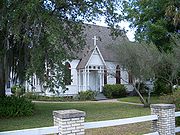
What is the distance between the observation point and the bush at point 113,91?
100ft

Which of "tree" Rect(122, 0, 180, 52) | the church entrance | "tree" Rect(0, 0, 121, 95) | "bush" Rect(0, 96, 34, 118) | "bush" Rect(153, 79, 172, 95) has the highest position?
"tree" Rect(122, 0, 180, 52)

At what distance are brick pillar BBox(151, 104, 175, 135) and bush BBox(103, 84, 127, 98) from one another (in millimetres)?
22269

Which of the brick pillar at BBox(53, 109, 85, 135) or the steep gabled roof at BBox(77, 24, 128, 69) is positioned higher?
the steep gabled roof at BBox(77, 24, 128, 69)

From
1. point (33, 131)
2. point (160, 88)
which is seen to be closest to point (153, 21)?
point (160, 88)

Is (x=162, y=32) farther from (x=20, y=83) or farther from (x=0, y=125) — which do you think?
(x=0, y=125)

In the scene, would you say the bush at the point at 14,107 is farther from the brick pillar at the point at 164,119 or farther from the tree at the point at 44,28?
the brick pillar at the point at 164,119

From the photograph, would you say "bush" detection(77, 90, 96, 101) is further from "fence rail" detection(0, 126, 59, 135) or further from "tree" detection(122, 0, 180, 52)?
"fence rail" detection(0, 126, 59, 135)

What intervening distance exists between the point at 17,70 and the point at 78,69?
14.6 metres

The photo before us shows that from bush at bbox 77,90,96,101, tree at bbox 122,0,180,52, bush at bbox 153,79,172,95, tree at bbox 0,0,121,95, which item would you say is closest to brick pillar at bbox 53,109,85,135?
tree at bbox 0,0,121,95

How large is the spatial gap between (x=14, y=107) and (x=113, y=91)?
54.1 feet

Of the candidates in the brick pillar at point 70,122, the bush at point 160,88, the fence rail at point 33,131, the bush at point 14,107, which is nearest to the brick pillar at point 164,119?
the brick pillar at point 70,122

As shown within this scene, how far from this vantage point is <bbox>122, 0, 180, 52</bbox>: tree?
25344 millimetres

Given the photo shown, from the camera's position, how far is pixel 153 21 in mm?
27594

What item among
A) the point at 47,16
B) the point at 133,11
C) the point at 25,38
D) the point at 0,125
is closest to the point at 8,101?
the point at 0,125
